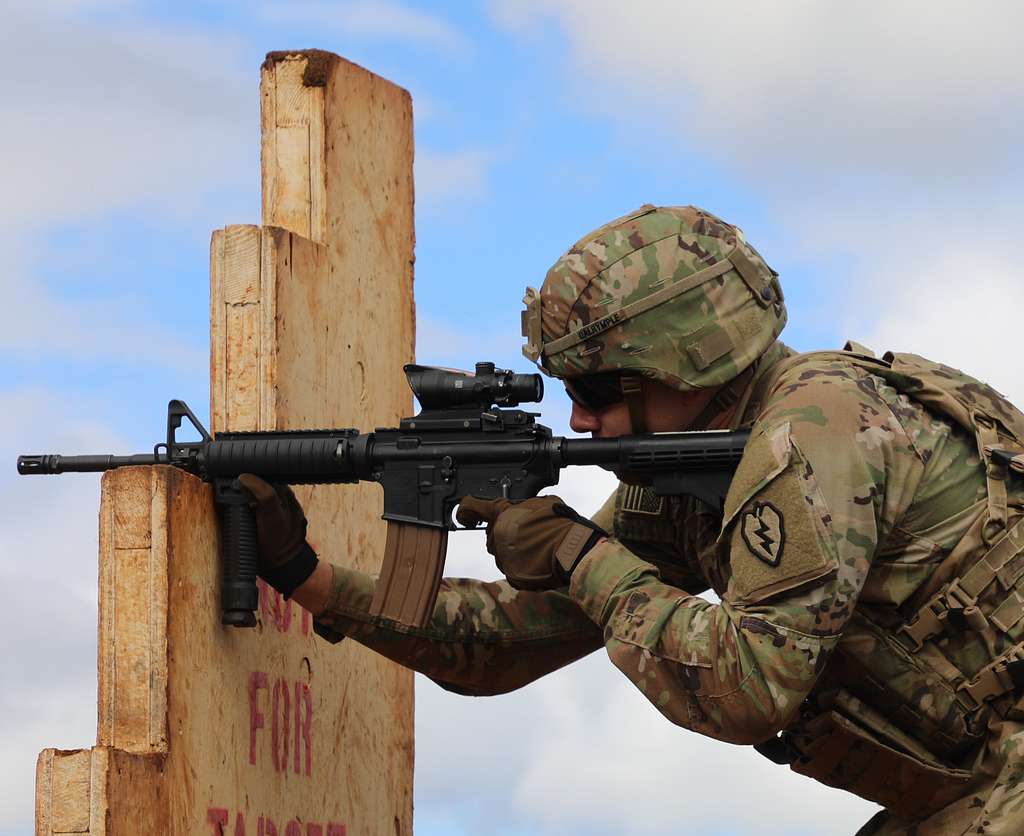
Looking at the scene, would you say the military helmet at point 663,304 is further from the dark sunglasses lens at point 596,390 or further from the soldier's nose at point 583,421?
the soldier's nose at point 583,421

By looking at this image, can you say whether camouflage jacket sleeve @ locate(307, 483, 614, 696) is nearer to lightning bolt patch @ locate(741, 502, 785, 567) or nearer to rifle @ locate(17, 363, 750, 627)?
rifle @ locate(17, 363, 750, 627)

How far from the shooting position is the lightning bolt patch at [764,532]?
562cm

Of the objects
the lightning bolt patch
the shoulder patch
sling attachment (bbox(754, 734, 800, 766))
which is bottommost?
sling attachment (bbox(754, 734, 800, 766))

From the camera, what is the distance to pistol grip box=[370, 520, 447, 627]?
646 cm

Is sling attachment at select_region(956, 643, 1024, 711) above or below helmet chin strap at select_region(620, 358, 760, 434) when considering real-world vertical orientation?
below

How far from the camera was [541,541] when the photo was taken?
614 cm

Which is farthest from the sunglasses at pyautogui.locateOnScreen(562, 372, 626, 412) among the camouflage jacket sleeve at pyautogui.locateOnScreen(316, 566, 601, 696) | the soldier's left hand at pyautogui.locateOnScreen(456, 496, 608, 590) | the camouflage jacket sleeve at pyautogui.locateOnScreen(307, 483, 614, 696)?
the camouflage jacket sleeve at pyautogui.locateOnScreen(316, 566, 601, 696)

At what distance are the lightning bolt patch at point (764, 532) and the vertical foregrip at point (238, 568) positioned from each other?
1.56 metres

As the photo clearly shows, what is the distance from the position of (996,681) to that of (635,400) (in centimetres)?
135

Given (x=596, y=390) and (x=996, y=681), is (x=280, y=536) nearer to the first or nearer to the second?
(x=596, y=390)

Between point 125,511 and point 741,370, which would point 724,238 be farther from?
point 125,511

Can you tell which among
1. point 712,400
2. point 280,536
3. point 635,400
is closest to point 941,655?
point 712,400

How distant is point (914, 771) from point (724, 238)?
66.2 inches

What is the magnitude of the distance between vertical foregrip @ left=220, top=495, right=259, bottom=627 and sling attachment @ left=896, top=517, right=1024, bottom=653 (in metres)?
2.02
